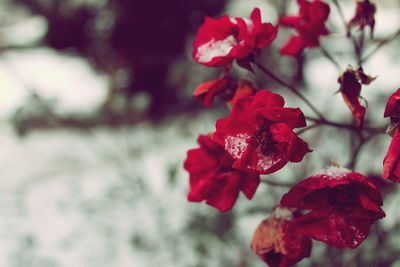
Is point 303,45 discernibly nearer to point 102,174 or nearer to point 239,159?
point 239,159

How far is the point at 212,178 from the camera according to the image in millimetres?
785

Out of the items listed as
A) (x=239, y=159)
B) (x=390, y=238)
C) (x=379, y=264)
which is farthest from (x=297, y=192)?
(x=390, y=238)

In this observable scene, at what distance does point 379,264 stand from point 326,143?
1015 mm

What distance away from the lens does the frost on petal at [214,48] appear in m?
0.76

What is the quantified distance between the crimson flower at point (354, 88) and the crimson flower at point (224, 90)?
18cm

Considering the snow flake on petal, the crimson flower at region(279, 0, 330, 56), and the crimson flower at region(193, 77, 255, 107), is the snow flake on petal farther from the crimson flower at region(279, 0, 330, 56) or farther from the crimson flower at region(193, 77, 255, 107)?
the crimson flower at region(279, 0, 330, 56)

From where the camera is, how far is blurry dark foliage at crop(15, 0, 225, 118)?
4.45 m

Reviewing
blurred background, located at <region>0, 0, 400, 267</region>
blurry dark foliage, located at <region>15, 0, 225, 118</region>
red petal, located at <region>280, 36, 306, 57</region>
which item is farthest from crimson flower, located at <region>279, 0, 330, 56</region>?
blurry dark foliage, located at <region>15, 0, 225, 118</region>

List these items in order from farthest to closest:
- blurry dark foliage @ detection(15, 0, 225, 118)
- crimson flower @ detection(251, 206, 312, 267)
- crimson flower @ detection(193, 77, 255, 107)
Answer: blurry dark foliage @ detection(15, 0, 225, 118) < crimson flower @ detection(193, 77, 255, 107) < crimson flower @ detection(251, 206, 312, 267)

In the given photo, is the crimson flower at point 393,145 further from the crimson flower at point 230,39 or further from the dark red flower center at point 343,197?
the crimson flower at point 230,39

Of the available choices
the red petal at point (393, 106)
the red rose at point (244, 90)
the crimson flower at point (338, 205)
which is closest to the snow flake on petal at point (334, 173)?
the crimson flower at point (338, 205)

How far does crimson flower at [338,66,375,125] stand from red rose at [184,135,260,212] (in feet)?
0.68

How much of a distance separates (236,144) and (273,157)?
6cm

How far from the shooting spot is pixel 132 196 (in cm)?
202
